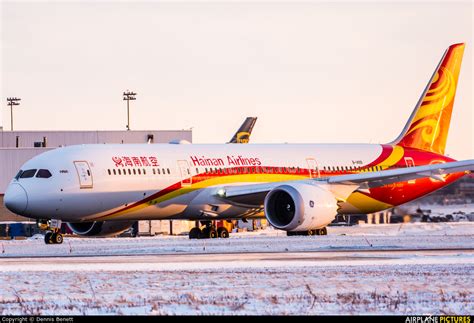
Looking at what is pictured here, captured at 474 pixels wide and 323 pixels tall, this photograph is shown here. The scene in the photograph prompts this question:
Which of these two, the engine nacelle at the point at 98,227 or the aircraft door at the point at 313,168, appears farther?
the aircraft door at the point at 313,168

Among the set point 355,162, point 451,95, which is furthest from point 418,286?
point 451,95

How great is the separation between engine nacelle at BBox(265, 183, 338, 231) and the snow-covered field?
4.65m

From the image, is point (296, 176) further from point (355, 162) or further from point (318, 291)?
point (318, 291)

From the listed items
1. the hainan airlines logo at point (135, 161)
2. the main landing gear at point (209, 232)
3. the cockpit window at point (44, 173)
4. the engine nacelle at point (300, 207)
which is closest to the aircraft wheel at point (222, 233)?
the main landing gear at point (209, 232)

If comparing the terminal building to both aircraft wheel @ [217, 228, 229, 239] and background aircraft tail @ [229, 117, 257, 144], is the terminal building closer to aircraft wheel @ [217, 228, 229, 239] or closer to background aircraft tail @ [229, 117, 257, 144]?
background aircraft tail @ [229, 117, 257, 144]

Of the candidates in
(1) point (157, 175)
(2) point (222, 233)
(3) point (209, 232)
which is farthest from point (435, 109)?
(1) point (157, 175)

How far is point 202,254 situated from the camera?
1334 inches

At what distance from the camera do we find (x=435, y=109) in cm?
5381

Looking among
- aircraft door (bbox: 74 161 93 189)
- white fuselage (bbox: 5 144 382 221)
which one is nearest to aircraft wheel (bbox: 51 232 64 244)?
white fuselage (bbox: 5 144 382 221)

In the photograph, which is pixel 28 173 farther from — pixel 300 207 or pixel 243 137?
pixel 243 137

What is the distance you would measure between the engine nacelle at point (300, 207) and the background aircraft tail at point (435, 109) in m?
11.0

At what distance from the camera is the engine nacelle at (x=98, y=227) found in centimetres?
4500

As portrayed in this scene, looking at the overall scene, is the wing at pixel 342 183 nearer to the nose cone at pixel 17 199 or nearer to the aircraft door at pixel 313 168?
the aircraft door at pixel 313 168

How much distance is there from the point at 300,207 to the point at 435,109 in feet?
49.4
